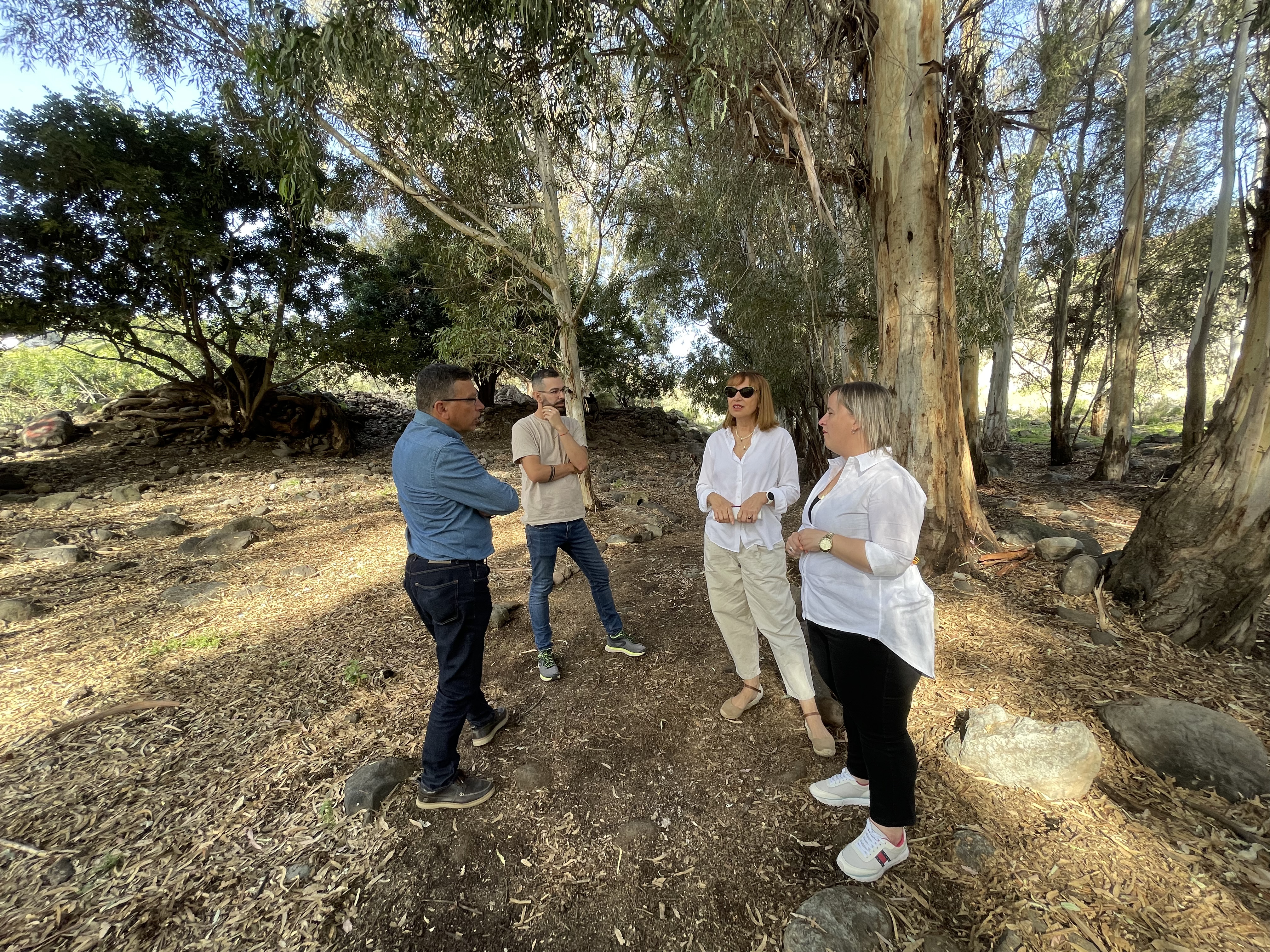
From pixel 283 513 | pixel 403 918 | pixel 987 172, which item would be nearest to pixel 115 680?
pixel 403 918

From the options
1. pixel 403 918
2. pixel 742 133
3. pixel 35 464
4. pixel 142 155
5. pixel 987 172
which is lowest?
pixel 403 918

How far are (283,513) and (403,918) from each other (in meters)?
6.85

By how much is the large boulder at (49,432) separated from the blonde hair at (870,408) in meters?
14.2

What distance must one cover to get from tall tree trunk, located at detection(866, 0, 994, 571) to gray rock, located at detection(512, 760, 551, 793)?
11.4 feet

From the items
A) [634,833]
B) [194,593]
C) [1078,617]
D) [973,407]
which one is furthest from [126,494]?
[973,407]

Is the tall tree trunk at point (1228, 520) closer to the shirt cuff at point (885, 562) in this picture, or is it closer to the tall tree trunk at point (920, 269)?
the tall tree trunk at point (920, 269)

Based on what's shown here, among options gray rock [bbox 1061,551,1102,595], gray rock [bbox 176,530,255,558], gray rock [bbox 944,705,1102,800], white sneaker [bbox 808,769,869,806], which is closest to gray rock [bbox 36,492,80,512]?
gray rock [bbox 176,530,255,558]

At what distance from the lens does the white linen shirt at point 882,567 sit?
64.8 inches

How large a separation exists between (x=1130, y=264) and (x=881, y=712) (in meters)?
9.93

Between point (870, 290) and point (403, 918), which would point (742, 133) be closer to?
point (870, 290)

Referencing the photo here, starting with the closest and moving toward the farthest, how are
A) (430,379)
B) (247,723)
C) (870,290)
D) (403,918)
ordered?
1. (403,918)
2. (430,379)
3. (247,723)
4. (870,290)

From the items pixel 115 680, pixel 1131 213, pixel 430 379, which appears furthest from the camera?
pixel 1131 213

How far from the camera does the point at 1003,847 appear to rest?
1905 millimetres

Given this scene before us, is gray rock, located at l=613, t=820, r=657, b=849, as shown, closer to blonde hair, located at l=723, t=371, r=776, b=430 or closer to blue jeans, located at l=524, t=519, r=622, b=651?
blue jeans, located at l=524, t=519, r=622, b=651
